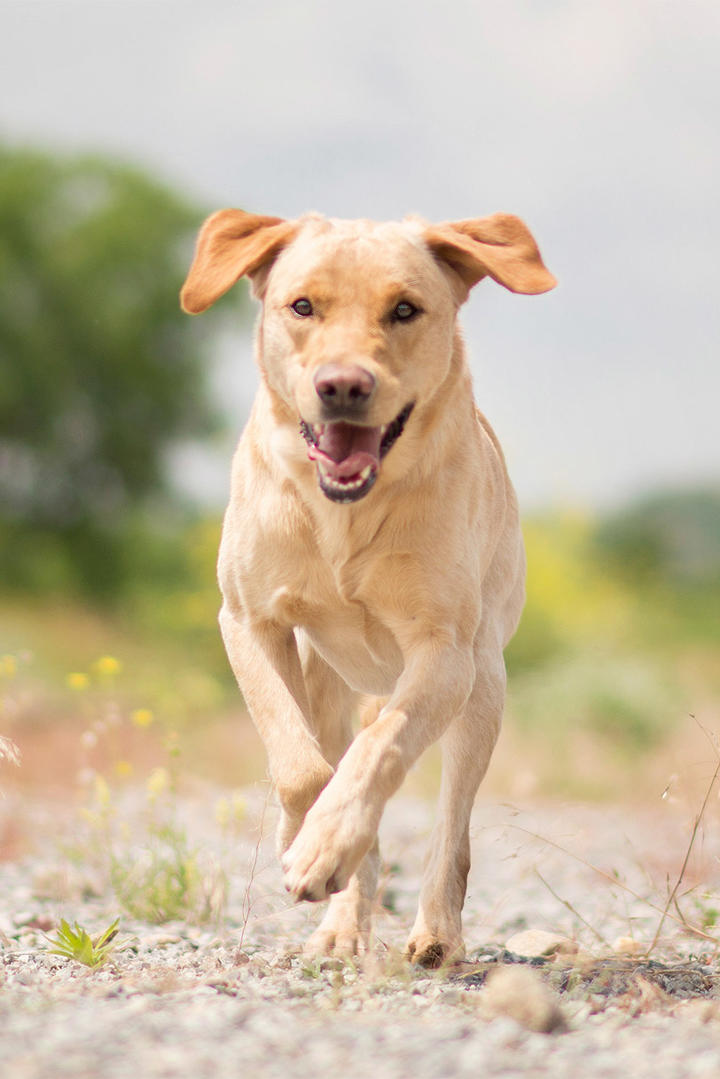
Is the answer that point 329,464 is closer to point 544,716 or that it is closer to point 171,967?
point 171,967

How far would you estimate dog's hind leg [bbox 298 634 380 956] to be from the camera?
4.35 metres

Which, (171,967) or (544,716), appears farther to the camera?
(544,716)

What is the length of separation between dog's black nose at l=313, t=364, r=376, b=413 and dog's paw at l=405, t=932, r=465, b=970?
5.89 ft

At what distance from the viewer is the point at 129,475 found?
29.9 meters

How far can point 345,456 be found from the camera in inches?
157

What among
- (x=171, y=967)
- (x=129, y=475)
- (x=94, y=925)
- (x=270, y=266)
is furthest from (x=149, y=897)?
(x=129, y=475)

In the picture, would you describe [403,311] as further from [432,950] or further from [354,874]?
[432,950]

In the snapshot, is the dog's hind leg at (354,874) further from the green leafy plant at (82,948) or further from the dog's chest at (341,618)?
the green leafy plant at (82,948)

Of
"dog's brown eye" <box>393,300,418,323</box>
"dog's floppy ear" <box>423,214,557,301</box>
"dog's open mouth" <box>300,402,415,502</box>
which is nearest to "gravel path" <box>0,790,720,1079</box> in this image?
"dog's open mouth" <box>300,402,415,502</box>

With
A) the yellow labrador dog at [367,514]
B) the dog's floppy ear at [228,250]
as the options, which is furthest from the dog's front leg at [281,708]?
the dog's floppy ear at [228,250]

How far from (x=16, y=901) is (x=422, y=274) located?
3.43 metres

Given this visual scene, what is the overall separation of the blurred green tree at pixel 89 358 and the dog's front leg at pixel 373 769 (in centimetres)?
2525

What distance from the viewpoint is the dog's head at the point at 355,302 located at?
3.90 meters

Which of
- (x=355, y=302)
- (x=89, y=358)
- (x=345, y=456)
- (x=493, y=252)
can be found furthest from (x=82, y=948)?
(x=89, y=358)
